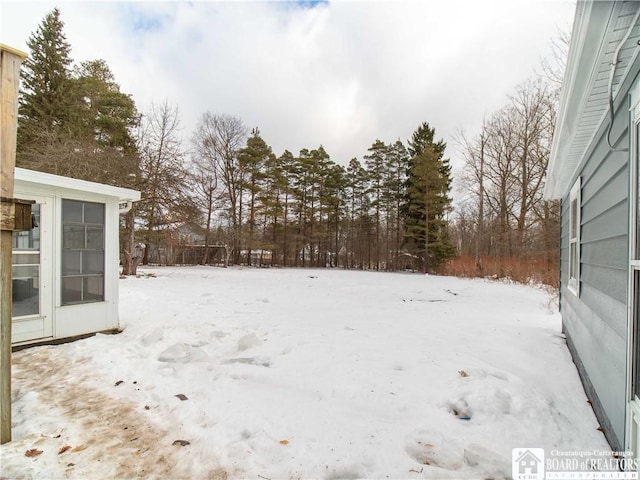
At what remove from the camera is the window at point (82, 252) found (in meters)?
3.45

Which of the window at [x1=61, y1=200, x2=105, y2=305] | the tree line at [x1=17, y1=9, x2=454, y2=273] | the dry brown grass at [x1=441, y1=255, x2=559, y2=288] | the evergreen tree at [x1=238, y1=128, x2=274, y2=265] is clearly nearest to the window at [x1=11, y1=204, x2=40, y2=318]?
the window at [x1=61, y1=200, x2=105, y2=305]

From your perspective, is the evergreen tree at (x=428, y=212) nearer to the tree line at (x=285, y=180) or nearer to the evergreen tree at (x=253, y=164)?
the tree line at (x=285, y=180)

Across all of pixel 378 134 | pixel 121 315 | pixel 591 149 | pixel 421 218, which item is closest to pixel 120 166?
pixel 121 315

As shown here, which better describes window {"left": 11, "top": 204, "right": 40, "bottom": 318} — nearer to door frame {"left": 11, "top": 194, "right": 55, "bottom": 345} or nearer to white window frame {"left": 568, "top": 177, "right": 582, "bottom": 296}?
door frame {"left": 11, "top": 194, "right": 55, "bottom": 345}

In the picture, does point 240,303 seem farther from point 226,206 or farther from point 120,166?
point 226,206

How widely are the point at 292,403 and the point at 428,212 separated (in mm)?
16204

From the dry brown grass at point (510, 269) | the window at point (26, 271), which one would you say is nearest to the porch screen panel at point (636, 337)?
the window at point (26, 271)

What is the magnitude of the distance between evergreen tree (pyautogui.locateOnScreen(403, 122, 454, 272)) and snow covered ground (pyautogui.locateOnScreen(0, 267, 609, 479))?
42.1ft

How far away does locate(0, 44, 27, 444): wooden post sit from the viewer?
1.70 m

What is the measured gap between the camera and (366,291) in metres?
8.91

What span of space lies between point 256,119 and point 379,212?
1083 cm

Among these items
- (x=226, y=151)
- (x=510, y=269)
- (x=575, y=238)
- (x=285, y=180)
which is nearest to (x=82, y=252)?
(x=575, y=238)

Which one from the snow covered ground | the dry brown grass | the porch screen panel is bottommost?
the snow covered ground

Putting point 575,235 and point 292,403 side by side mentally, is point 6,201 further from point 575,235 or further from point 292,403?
point 575,235
